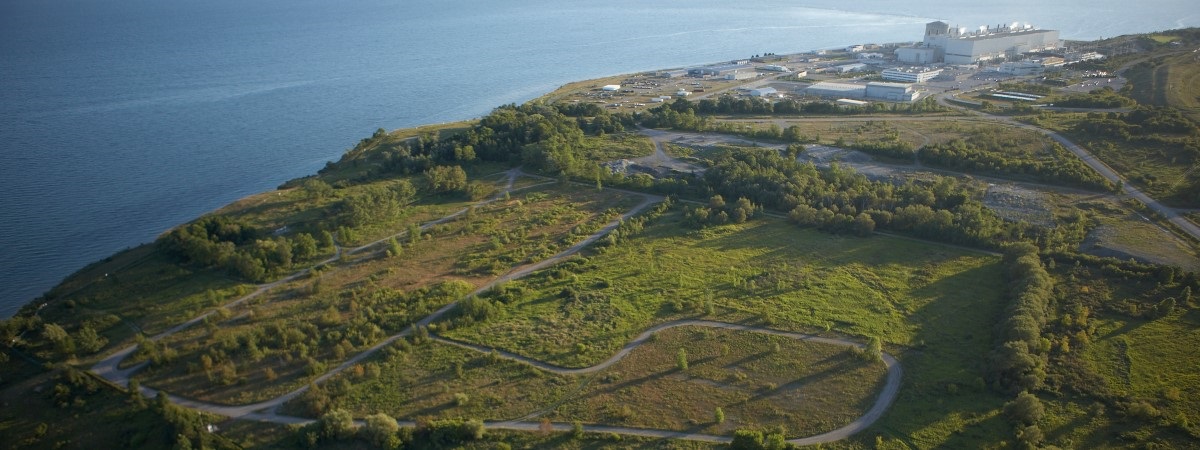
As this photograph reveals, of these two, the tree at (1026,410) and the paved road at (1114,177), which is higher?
the paved road at (1114,177)

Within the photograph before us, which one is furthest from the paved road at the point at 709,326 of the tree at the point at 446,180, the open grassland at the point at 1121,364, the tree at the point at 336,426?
the tree at the point at 446,180

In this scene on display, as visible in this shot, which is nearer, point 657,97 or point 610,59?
point 657,97

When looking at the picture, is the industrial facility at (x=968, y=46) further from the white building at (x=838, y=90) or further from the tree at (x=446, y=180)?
the tree at (x=446, y=180)

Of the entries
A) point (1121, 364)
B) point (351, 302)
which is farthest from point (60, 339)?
point (1121, 364)

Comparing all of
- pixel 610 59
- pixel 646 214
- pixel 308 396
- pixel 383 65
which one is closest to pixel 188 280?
pixel 308 396

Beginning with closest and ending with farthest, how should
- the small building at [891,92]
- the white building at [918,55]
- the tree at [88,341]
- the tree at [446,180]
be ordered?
the tree at [88,341] < the tree at [446,180] < the small building at [891,92] < the white building at [918,55]

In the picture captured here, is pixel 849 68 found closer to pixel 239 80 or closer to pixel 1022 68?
pixel 1022 68

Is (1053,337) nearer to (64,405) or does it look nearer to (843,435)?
(843,435)

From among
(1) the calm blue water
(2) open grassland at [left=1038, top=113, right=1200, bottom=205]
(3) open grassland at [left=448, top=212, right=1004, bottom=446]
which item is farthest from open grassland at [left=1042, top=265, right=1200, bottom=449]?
(1) the calm blue water
